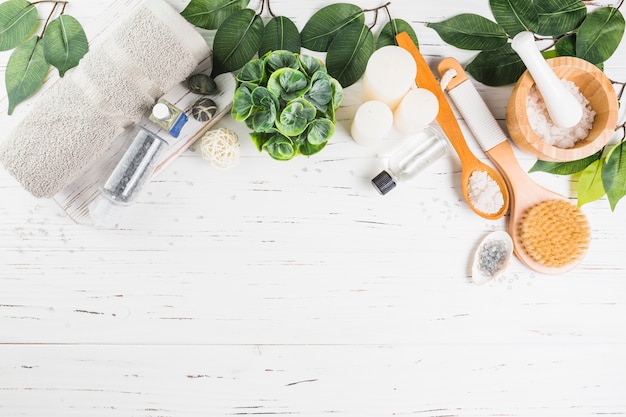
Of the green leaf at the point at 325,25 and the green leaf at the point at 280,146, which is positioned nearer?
the green leaf at the point at 280,146

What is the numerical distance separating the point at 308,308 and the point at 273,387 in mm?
164

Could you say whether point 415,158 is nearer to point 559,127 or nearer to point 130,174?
point 559,127

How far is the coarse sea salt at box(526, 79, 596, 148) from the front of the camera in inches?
31.9

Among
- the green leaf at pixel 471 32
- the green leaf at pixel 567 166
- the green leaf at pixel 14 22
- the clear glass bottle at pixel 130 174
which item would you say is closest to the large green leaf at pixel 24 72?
the green leaf at pixel 14 22

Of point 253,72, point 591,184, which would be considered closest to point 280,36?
point 253,72

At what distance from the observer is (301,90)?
→ 0.66 metres

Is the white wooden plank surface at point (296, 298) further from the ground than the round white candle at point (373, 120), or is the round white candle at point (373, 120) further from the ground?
the round white candle at point (373, 120)

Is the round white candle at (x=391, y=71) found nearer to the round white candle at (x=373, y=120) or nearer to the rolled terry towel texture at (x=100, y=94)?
the round white candle at (x=373, y=120)

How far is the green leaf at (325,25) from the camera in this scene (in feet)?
2.72

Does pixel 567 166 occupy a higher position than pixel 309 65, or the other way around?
pixel 309 65

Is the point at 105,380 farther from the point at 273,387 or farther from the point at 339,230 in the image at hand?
the point at 339,230

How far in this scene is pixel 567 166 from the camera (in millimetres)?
859

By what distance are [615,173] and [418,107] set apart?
43 centimetres

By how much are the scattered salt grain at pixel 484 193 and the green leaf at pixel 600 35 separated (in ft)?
0.96
